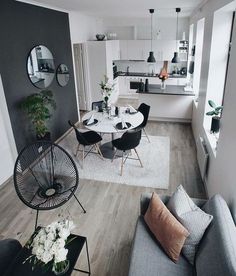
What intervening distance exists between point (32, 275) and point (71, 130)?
433 centimetres

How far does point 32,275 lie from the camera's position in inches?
72.1

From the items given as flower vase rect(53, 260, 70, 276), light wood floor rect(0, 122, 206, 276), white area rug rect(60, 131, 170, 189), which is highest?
flower vase rect(53, 260, 70, 276)

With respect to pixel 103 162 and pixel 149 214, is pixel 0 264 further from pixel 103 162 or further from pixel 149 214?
pixel 103 162

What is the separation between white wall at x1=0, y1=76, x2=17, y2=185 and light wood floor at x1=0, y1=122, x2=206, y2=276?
0.24 meters

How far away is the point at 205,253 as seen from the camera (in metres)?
1.83

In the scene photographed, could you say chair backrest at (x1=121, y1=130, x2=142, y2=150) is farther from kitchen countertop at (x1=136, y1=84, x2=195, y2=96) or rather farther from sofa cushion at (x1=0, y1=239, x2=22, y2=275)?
kitchen countertop at (x1=136, y1=84, x2=195, y2=96)

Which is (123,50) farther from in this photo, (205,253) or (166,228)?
(205,253)

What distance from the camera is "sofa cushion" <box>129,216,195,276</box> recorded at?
6.11ft

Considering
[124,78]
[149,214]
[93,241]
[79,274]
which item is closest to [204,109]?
[149,214]

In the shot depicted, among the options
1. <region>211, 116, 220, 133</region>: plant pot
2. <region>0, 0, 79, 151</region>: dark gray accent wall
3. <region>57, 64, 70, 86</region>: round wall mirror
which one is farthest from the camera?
<region>57, 64, 70, 86</region>: round wall mirror

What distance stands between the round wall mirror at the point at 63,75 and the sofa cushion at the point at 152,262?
13.3ft

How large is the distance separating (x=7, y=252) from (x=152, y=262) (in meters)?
1.26

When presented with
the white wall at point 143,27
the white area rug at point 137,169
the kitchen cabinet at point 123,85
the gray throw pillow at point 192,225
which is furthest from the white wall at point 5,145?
the white wall at point 143,27

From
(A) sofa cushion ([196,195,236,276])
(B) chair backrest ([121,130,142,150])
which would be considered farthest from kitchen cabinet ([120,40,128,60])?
(A) sofa cushion ([196,195,236,276])
